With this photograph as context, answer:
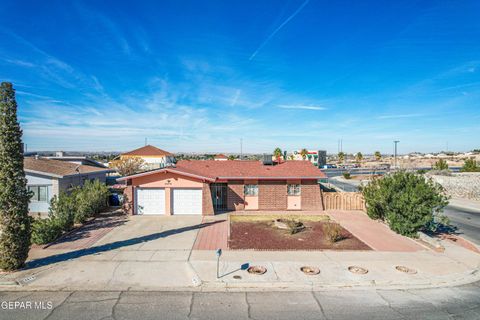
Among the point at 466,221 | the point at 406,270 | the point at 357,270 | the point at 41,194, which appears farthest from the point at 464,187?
the point at 41,194

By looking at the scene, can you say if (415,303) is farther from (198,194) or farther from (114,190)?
(114,190)

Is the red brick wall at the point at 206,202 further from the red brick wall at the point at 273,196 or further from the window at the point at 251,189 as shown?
the red brick wall at the point at 273,196

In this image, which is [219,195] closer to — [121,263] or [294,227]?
[294,227]

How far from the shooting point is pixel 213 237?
14406 millimetres

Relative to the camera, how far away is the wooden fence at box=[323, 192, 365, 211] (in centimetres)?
2153

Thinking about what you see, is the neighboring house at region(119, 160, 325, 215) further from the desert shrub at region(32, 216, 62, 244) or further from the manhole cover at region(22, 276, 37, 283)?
the manhole cover at region(22, 276, 37, 283)

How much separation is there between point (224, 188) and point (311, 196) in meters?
7.32

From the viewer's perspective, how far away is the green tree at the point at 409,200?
14430 mm

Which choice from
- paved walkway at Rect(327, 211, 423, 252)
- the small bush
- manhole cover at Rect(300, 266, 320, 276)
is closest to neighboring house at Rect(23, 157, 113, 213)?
the small bush

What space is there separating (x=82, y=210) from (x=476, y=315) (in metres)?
19.6

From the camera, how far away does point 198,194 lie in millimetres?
19625

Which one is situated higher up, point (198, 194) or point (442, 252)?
point (198, 194)

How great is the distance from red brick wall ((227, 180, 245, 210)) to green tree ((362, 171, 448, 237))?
32.4 ft

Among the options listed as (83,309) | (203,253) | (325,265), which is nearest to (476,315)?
(325,265)
